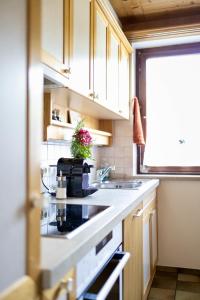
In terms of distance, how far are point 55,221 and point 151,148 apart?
2.19 metres

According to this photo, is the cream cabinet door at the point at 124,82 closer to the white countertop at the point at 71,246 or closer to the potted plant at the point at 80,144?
the potted plant at the point at 80,144

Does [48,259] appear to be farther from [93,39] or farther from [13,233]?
[93,39]

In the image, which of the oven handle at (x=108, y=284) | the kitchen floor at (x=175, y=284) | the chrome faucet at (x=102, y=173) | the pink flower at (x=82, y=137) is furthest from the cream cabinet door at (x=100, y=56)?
the kitchen floor at (x=175, y=284)

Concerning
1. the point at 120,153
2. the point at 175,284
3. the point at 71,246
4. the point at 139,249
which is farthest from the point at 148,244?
the point at 71,246

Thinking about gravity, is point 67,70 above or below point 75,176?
above

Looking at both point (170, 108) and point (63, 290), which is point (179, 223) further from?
point (63, 290)

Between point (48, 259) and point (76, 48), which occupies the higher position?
point (76, 48)

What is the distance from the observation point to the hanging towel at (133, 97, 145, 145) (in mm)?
3064

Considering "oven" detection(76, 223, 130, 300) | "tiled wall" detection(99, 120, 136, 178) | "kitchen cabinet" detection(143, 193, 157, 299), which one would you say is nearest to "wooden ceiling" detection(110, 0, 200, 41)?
"tiled wall" detection(99, 120, 136, 178)

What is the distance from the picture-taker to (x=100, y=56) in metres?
2.22

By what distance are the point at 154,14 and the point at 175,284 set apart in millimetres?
2541

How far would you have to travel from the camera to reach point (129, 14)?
9.95 feet

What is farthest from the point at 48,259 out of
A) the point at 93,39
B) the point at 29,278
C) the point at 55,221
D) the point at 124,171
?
the point at 124,171

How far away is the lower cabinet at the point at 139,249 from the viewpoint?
5.70 feet
